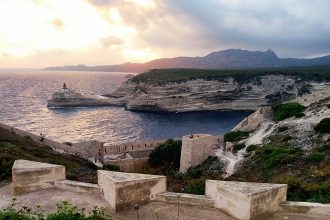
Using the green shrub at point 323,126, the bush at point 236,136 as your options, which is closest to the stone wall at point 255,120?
the bush at point 236,136

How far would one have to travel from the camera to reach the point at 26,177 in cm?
1181

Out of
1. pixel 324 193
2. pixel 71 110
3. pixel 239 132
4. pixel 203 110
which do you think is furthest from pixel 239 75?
pixel 324 193

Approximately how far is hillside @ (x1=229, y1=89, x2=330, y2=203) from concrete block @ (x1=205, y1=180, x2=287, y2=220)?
8.26 feet

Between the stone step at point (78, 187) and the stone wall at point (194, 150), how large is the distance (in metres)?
19.8

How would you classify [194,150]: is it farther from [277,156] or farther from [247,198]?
[247,198]

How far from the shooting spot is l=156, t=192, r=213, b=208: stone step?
402 inches

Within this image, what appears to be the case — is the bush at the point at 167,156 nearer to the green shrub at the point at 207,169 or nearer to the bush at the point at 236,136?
the bush at the point at 236,136

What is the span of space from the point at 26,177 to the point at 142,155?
27.9 meters

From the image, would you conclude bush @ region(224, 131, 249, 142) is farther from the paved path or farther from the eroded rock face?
the eroded rock face

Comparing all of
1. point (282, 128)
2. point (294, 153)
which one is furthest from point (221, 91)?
point (294, 153)

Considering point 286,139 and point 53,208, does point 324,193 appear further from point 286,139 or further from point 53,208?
point 286,139

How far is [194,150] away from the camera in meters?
31.4

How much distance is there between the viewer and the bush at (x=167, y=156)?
36125 mm

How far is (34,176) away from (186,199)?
4.90 meters
